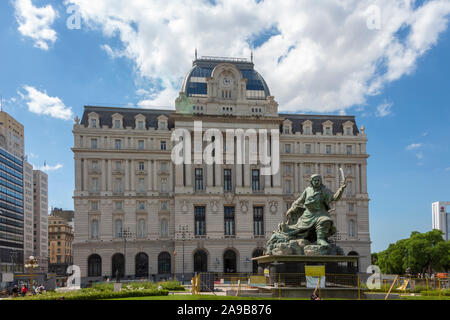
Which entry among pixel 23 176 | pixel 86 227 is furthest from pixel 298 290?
pixel 23 176

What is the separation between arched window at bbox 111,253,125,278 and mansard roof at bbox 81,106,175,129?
70.6ft

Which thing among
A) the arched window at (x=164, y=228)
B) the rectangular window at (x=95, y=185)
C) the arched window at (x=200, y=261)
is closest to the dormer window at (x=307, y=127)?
the arched window at (x=200, y=261)

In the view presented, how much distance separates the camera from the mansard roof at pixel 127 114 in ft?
307

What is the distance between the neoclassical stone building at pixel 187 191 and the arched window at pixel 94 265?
157mm

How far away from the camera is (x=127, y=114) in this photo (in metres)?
95.4

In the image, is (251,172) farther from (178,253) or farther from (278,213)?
(178,253)

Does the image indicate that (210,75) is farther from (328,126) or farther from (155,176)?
(328,126)

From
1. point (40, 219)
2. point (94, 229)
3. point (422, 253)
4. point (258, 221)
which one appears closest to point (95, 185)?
point (94, 229)

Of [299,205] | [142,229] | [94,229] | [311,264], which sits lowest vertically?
[311,264]

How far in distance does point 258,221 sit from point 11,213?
74.5m

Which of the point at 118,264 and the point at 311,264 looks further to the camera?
the point at 118,264

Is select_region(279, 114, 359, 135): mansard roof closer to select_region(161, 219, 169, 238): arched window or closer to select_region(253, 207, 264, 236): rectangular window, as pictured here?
select_region(253, 207, 264, 236): rectangular window

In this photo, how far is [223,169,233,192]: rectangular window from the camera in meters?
92.0

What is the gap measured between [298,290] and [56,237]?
160 meters
